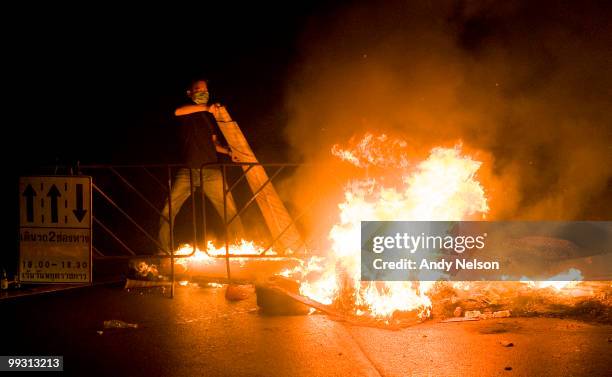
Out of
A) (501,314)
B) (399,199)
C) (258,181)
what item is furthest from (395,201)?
(258,181)

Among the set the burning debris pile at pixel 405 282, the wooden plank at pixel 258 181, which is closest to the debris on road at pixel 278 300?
the burning debris pile at pixel 405 282

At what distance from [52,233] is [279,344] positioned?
279cm

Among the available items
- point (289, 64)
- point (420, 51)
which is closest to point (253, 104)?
point (289, 64)

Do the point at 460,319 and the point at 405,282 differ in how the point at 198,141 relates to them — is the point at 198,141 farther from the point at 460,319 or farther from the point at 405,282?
the point at 460,319

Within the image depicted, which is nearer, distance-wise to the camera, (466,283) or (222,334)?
(222,334)

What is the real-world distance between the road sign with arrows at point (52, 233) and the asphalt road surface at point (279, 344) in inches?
17.0

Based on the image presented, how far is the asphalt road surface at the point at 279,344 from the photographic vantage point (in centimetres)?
396

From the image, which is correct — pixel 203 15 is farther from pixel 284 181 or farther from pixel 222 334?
pixel 222 334

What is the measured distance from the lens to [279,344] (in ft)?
14.8

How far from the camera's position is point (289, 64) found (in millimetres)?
9195

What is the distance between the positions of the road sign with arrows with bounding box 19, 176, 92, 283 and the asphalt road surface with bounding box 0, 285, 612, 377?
431 mm

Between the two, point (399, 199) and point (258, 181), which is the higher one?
point (258, 181)

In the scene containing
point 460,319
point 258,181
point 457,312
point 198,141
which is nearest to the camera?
point 460,319

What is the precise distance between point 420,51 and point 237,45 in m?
3.25
